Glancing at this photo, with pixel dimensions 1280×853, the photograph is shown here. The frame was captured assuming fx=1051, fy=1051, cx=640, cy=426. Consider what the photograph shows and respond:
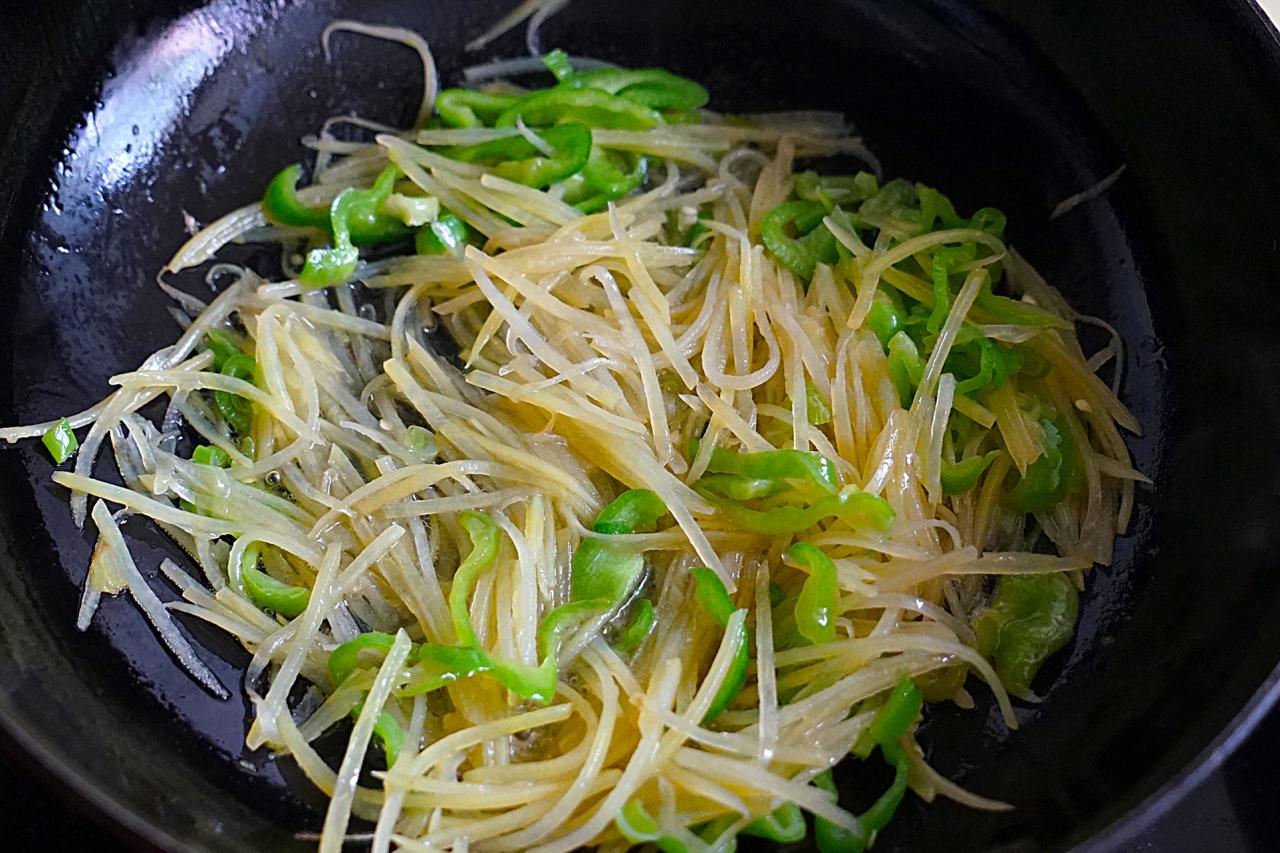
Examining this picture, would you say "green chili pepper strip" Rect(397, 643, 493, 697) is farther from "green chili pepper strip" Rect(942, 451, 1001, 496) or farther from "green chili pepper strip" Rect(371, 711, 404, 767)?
"green chili pepper strip" Rect(942, 451, 1001, 496)

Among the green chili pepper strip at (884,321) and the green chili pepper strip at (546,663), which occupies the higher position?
the green chili pepper strip at (884,321)

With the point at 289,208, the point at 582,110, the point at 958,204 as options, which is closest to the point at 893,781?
the point at 958,204

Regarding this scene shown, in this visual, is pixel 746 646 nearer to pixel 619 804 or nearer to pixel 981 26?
pixel 619 804

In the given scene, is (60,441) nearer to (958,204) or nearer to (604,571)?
(604,571)

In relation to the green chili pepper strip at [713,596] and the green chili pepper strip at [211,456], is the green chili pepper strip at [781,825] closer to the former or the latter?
the green chili pepper strip at [713,596]

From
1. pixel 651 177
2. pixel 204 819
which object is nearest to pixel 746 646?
pixel 204 819

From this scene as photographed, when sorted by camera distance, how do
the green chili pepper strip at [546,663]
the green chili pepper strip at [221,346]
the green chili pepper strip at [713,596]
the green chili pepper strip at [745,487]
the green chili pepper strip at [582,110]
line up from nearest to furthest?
1. the green chili pepper strip at [546,663]
2. the green chili pepper strip at [713,596]
3. the green chili pepper strip at [745,487]
4. the green chili pepper strip at [221,346]
5. the green chili pepper strip at [582,110]

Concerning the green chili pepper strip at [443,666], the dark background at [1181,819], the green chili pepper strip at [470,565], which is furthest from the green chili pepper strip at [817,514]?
the dark background at [1181,819]
